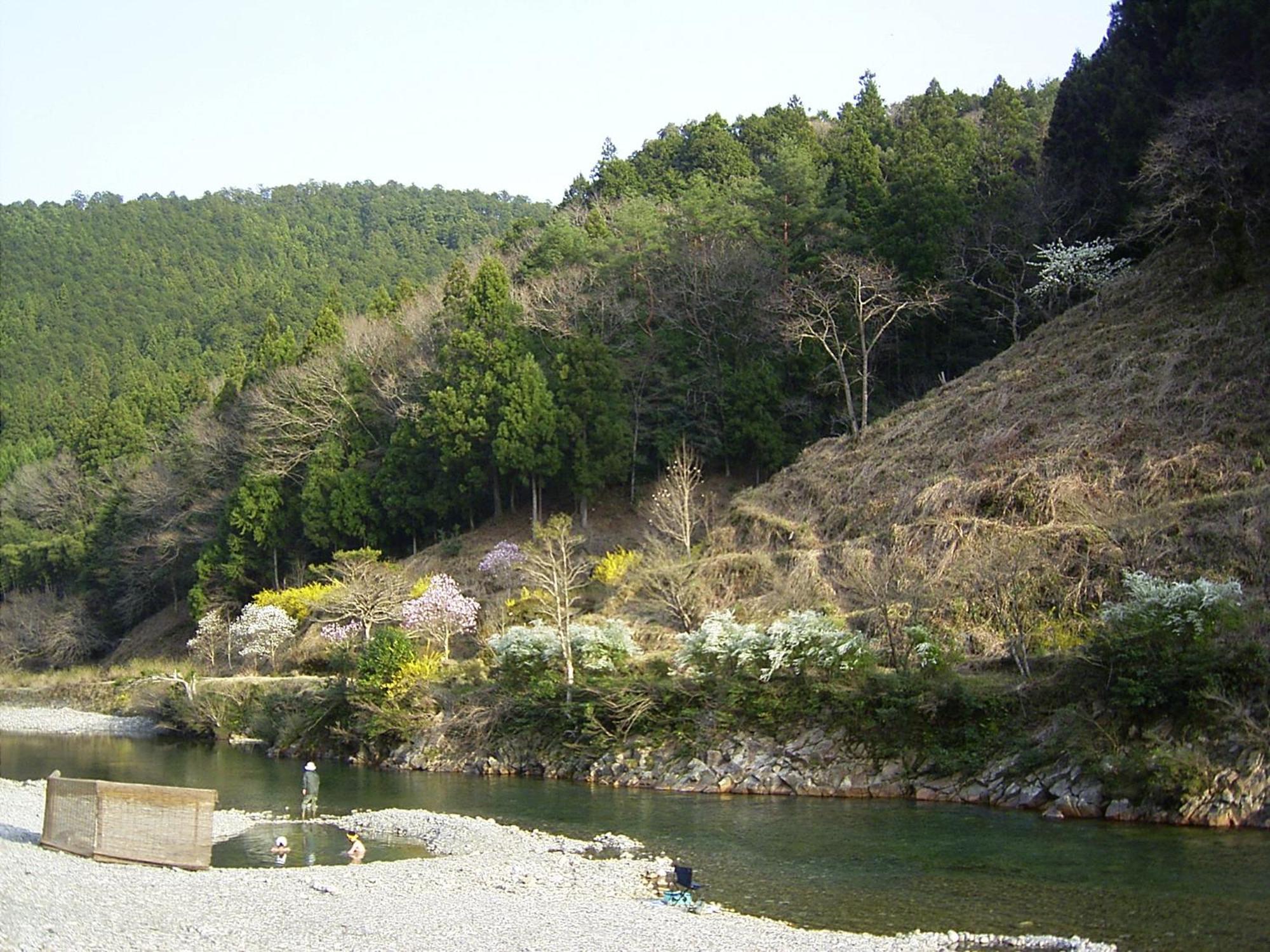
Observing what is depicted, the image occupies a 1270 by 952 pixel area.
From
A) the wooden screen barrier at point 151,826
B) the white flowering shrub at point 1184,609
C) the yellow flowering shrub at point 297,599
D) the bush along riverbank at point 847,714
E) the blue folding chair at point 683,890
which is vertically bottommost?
the blue folding chair at point 683,890

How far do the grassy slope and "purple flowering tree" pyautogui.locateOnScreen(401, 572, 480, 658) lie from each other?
8.31m

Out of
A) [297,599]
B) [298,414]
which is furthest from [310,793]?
[298,414]

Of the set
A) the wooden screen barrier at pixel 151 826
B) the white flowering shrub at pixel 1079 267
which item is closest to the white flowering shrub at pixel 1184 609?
the wooden screen barrier at pixel 151 826

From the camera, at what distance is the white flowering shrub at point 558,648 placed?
28.4 m

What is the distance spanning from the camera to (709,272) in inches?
1871

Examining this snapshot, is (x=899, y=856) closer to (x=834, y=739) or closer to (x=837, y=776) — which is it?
(x=837, y=776)

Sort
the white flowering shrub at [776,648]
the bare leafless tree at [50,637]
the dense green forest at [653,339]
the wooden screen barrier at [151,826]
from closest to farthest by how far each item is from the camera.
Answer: the wooden screen barrier at [151,826]
the white flowering shrub at [776,648]
the dense green forest at [653,339]
the bare leafless tree at [50,637]

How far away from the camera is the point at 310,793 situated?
74.5 ft

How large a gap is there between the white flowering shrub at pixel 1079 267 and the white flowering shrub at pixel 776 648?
58.0 ft

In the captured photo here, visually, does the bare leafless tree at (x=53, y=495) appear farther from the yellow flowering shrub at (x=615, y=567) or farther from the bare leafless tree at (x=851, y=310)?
the bare leafless tree at (x=851, y=310)

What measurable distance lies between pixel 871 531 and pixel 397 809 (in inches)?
585

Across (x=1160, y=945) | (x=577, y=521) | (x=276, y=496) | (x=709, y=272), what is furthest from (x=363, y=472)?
(x=1160, y=945)

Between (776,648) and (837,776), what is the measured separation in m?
2.82

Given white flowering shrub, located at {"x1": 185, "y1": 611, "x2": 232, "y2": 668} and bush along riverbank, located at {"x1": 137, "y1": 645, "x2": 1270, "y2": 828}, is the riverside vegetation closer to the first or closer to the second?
bush along riverbank, located at {"x1": 137, "y1": 645, "x2": 1270, "y2": 828}
